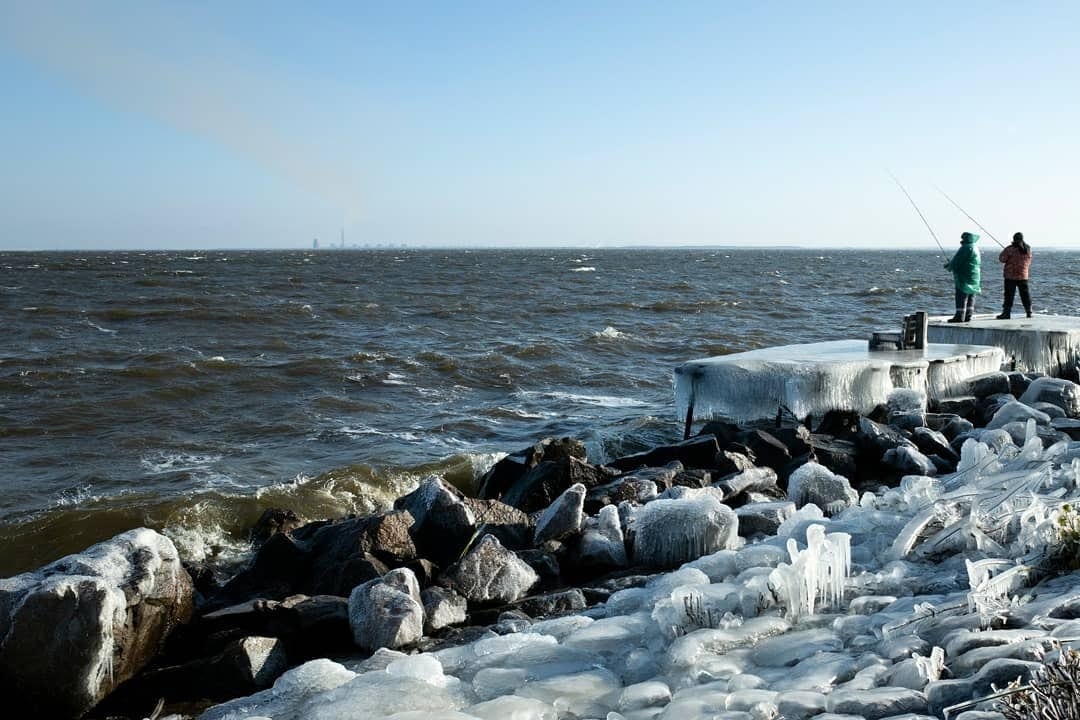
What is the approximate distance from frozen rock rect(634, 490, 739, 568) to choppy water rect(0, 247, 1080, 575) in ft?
13.7

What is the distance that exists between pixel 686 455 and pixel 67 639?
609 cm

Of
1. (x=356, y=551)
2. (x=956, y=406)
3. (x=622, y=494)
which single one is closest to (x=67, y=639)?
(x=356, y=551)

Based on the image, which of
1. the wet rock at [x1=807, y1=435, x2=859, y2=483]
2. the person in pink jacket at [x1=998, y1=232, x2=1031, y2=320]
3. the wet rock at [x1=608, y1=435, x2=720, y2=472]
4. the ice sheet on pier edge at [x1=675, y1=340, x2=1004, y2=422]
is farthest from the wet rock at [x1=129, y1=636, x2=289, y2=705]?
the person in pink jacket at [x1=998, y1=232, x2=1031, y2=320]

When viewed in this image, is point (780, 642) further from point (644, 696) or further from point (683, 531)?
point (683, 531)

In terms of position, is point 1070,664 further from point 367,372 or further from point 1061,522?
point 367,372

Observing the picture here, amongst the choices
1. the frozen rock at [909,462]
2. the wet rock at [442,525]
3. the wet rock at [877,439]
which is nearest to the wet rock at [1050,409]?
the wet rock at [877,439]

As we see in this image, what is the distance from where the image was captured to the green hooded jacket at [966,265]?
13.5m

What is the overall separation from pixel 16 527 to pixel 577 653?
681 centimetres

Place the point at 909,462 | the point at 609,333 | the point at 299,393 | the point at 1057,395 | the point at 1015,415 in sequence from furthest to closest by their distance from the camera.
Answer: the point at 609,333, the point at 299,393, the point at 1057,395, the point at 1015,415, the point at 909,462

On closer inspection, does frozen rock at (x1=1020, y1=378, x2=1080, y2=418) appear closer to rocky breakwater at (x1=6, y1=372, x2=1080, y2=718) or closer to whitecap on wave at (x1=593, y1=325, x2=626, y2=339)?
rocky breakwater at (x1=6, y1=372, x2=1080, y2=718)

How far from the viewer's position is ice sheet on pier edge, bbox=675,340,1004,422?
1078 centimetres

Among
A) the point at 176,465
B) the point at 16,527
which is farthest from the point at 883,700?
the point at 176,465

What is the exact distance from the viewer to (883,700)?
3656mm

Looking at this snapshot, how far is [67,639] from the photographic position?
5043mm
